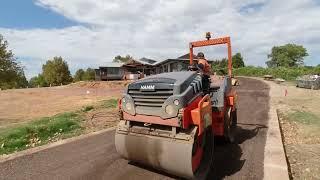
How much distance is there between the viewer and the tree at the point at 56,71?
7319 centimetres

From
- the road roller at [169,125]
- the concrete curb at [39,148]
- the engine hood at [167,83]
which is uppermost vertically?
the engine hood at [167,83]

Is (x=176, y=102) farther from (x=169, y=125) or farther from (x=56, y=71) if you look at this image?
(x=56, y=71)

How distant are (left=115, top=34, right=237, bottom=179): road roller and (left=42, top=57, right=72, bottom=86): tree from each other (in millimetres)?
69899

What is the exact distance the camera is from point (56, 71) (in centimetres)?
7375

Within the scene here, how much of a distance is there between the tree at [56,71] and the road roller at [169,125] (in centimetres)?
6990

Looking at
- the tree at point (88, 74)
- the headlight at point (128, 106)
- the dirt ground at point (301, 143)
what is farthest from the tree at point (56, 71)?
the headlight at point (128, 106)

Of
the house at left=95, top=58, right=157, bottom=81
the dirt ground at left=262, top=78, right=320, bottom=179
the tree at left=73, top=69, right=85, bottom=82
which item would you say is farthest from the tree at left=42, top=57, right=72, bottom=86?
the dirt ground at left=262, top=78, right=320, bottom=179

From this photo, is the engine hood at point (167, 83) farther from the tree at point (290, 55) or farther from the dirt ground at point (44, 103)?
the tree at point (290, 55)

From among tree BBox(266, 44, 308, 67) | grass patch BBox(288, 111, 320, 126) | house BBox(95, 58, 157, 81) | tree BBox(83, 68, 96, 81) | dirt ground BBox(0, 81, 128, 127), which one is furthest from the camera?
tree BBox(266, 44, 308, 67)

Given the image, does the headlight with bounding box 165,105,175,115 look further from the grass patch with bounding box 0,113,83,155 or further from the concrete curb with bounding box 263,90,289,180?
the grass patch with bounding box 0,113,83,155

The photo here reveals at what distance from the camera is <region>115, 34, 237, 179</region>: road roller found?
5.68m

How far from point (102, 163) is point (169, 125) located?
2.06 meters

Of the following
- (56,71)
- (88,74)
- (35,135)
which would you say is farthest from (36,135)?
(88,74)

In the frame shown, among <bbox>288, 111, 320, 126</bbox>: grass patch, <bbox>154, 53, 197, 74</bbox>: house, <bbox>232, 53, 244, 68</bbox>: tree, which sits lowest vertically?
<bbox>288, 111, 320, 126</bbox>: grass patch
